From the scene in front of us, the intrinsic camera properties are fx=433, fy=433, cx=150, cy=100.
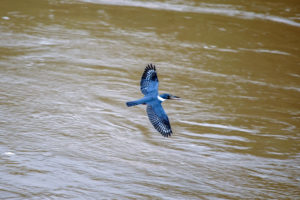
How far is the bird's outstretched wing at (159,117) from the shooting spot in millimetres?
2342

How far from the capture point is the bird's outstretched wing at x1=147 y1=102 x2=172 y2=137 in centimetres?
234

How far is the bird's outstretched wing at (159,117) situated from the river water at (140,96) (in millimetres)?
437

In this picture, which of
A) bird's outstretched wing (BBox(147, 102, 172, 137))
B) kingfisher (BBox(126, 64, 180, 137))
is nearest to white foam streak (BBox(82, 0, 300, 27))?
kingfisher (BBox(126, 64, 180, 137))

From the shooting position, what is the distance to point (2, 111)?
10.5 feet

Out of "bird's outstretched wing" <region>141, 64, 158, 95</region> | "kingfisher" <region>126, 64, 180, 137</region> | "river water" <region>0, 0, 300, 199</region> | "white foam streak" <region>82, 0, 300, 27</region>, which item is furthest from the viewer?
"white foam streak" <region>82, 0, 300, 27</region>

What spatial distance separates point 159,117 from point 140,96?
122 cm

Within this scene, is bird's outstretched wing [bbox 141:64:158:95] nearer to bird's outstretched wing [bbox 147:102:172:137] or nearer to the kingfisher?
the kingfisher

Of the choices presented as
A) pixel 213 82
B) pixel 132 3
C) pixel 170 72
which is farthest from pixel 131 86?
pixel 132 3

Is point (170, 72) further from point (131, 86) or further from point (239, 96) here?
point (239, 96)

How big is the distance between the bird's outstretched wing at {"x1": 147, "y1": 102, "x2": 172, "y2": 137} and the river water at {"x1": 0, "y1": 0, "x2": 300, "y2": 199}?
1.43 feet

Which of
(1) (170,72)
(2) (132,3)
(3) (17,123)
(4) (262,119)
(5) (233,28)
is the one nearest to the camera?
(3) (17,123)

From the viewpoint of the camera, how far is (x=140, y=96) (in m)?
3.56

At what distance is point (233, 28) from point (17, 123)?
2.76 m

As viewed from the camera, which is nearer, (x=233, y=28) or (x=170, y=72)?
(x=170, y=72)
